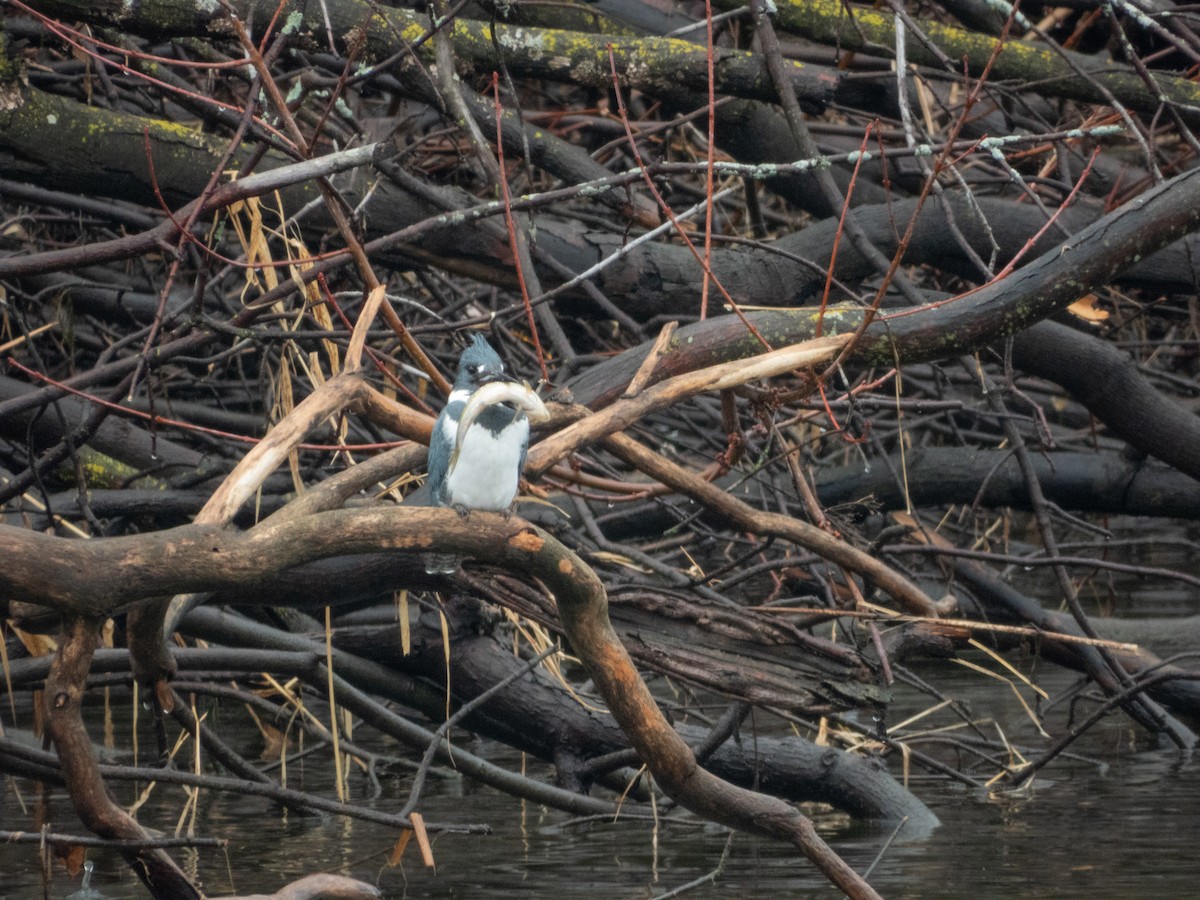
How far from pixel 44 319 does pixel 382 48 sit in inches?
81.3

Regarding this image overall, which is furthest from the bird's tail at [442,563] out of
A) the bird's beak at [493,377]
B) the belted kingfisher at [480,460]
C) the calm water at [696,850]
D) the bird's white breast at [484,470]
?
the calm water at [696,850]

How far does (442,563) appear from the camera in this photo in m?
3.15

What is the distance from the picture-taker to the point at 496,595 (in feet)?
10.7

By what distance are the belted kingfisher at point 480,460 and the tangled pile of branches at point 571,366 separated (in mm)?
70

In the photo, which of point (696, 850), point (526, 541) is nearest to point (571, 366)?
point (696, 850)

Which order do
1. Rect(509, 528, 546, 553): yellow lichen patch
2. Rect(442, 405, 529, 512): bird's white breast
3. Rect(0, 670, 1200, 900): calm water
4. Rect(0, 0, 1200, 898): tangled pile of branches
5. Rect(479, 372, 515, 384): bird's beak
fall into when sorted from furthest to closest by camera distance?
Rect(0, 670, 1200, 900): calm water < Rect(479, 372, 515, 384): bird's beak < Rect(442, 405, 529, 512): bird's white breast < Rect(0, 0, 1200, 898): tangled pile of branches < Rect(509, 528, 546, 553): yellow lichen patch

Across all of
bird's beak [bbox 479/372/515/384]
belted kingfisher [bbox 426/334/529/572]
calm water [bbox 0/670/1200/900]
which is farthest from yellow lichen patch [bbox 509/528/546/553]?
calm water [bbox 0/670/1200/900]

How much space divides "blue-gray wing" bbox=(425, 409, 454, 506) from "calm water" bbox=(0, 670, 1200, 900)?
3.40ft

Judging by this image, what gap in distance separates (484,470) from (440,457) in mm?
114

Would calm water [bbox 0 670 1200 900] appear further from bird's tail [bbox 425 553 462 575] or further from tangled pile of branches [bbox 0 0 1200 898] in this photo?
bird's tail [bbox 425 553 462 575]

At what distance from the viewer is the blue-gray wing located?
3135 millimetres

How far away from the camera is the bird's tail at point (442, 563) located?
3.13 metres

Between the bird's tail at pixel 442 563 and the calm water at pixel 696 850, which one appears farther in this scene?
the calm water at pixel 696 850

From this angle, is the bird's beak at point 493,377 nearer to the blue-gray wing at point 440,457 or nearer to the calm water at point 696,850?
the blue-gray wing at point 440,457
